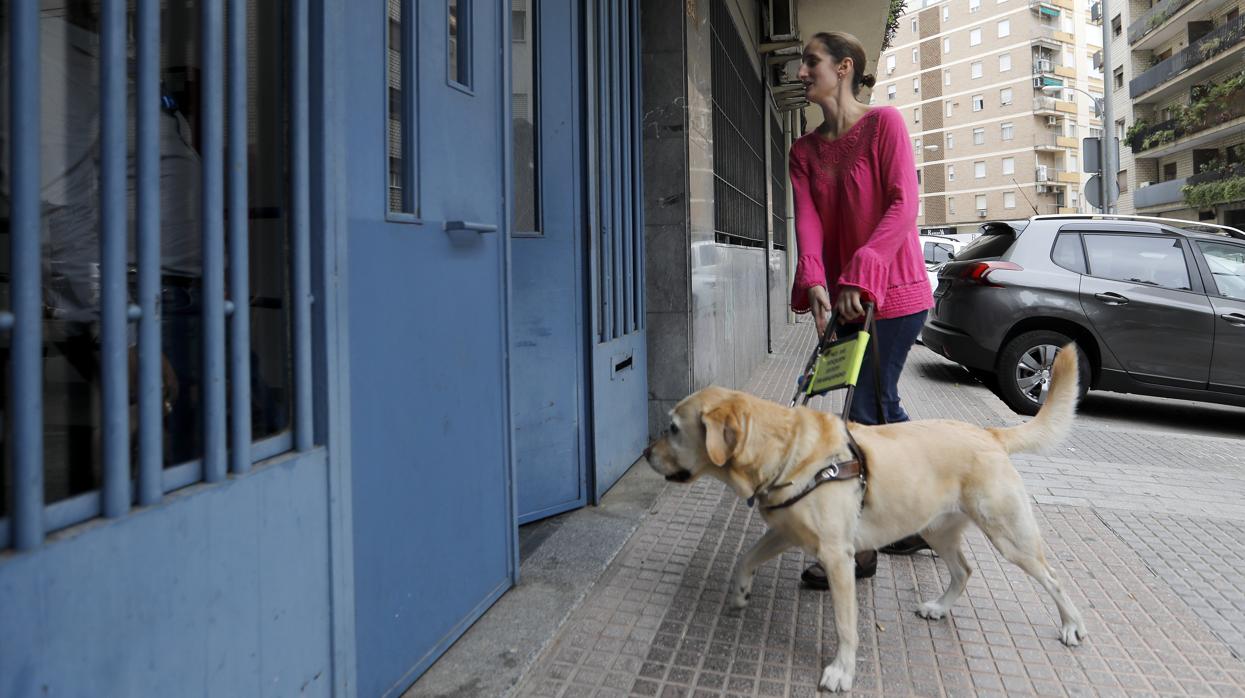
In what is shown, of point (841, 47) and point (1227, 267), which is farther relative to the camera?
point (1227, 267)

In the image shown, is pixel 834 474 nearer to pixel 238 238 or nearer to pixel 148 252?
pixel 238 238

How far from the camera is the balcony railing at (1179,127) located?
133 ft

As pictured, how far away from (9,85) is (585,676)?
88.6 inches

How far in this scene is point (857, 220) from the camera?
3711 millimetres

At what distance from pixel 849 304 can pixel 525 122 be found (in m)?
1.92

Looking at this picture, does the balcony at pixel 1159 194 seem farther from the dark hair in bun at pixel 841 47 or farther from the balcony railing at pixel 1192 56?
the dark hair in bun at pixel 841 47

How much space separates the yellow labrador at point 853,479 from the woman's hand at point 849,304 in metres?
0.53

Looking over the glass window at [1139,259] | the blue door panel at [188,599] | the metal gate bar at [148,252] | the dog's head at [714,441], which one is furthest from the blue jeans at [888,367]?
the glass window at [1139,259]

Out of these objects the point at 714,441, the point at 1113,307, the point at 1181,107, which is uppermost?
the point at 1181,107

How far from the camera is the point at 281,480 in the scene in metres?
1.97

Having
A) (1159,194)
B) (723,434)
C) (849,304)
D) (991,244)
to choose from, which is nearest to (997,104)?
(1159,194)

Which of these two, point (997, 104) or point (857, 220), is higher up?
point (997, 104)

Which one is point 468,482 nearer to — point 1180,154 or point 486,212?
point 486,212

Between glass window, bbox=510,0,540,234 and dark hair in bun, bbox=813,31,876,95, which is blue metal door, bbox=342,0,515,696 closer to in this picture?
glass window, bbox=510,0,540,234
